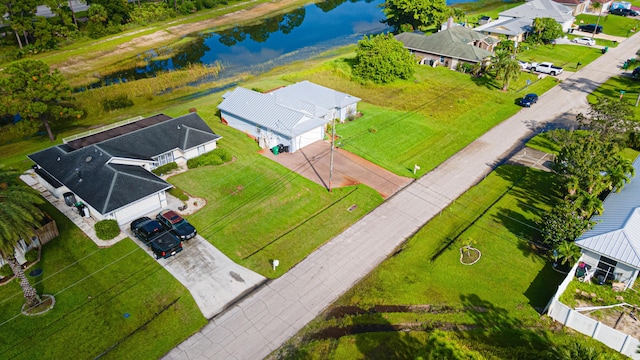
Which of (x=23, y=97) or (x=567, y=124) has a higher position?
(x=23, y=97)

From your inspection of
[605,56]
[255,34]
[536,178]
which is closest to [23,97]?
[536,178]

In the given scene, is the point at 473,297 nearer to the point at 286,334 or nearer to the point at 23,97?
the point at 286,334

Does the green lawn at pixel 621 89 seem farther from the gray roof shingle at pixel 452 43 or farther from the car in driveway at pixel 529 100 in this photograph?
the gray roof shingle at pixel 452 43

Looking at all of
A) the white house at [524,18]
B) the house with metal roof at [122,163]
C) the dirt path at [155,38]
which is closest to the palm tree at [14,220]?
the house with metal roof at [122,163]

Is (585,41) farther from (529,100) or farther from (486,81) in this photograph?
(529,100)

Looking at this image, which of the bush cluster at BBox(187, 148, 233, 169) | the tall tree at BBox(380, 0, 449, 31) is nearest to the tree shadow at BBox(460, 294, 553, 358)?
the bush cluster at BBox(187, 148, 233, 169)

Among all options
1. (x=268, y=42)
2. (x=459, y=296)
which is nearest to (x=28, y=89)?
(x=459, y=296)

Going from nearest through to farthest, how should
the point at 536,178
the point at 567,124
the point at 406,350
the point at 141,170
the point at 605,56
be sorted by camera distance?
the point at 406,350 → the point at 141,170 → the point at 536,178 → the point at 567,124 → the point at 605,56
